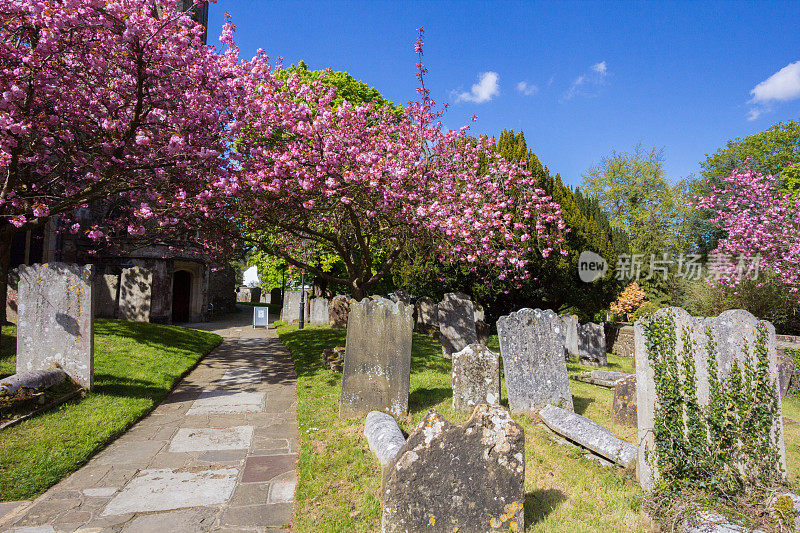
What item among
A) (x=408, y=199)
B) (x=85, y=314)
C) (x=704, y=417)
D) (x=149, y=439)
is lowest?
(x=149, y=439)

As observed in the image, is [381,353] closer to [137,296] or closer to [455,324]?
[455,324]

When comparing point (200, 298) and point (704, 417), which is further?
point (200, 298)

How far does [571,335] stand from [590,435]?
9634 mm

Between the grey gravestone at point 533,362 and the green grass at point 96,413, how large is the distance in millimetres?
5872

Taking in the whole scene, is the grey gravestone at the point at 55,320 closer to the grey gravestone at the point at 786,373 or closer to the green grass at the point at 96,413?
the green grass at the point at 96,413

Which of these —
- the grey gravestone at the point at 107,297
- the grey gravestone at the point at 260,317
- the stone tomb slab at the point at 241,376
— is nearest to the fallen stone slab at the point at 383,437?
the stone tomb slab at the point at 241,376

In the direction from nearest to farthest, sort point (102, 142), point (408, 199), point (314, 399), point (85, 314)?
point (85, 314), point (314, 399), point (102, 142), point (408, 199)

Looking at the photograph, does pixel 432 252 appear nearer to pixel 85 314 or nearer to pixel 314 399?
pixel 314 399

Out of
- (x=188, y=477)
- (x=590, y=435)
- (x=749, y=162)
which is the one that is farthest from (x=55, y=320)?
(x=749, y=162)

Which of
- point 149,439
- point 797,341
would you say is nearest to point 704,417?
point 149,439

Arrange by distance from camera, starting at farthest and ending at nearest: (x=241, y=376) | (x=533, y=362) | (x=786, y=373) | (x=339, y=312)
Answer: (x=339, y=312) → (x=786, y=373) → (x=241, y=376) → (x=533, y=362)

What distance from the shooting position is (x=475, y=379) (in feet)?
22.9

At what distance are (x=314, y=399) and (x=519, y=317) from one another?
12.6 ft

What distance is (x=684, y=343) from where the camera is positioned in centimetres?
412
